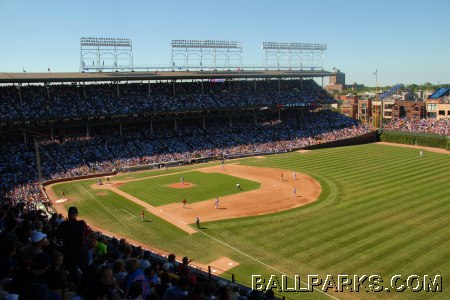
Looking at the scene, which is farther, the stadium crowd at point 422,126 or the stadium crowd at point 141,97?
the stadium crowd at point 422,126

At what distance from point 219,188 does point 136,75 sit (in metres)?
29.9

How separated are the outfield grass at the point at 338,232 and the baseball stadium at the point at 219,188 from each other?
127mm

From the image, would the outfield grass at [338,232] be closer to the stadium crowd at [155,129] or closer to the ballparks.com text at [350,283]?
the ballparks.com text at [350,283]

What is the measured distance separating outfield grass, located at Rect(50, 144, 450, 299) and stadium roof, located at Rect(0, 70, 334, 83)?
18.6 m

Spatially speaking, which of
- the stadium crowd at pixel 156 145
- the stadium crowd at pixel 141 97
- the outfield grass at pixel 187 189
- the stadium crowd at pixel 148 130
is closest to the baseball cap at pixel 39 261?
the stadium crowd at pixel 148 130

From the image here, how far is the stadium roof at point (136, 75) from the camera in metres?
52.1

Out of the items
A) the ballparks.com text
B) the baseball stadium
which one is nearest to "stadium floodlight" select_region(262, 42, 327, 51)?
the baseball stadium

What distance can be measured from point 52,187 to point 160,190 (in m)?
12.7

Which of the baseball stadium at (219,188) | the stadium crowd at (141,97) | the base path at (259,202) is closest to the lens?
the baseball stadium at (219,188)

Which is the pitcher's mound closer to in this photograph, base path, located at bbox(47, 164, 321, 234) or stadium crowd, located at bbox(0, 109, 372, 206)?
base path, located at bbox(47, 164, 321, 234)

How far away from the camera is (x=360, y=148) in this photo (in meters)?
62.6

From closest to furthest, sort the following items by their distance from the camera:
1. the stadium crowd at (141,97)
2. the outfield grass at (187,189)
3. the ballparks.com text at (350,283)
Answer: the ballparks.com text at (350,283) → the outfield grass at (187,189) → the stadium crowd at (141,97)

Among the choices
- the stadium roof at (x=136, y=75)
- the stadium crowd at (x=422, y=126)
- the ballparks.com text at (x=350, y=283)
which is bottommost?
the ballparks.com text at (x=350, y=283)

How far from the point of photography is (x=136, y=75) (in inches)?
2386
